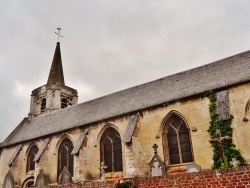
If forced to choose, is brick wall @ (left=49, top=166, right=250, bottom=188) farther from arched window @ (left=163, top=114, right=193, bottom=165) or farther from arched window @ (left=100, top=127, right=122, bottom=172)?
arched window @ (left=100, top=127, right=122, bottom=172)

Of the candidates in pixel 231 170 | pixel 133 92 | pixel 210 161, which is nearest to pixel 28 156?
pixel 133 92

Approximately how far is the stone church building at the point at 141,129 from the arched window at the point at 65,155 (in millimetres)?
79

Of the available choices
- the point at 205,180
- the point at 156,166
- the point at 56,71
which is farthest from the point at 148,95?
the point at 56,71

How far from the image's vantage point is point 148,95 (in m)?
18.4

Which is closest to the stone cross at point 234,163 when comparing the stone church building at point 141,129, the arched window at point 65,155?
the stone church building at point 141,129

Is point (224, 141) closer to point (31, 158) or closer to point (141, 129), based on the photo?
point (141, 129)

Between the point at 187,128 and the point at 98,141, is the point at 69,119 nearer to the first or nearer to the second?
the point at 98,141

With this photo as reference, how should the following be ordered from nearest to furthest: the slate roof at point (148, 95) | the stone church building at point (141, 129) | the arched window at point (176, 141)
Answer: the stone church building at point (141, 129) → the arched window at point (176, 141) → the slate roof at point (148, 95)

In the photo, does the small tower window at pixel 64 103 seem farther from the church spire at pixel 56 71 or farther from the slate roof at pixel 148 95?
the slate roof at pixel 148 95

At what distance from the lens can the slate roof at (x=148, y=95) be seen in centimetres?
1543

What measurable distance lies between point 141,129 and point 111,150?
2997mm

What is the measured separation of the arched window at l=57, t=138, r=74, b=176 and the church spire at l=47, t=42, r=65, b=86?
1187 centimetres

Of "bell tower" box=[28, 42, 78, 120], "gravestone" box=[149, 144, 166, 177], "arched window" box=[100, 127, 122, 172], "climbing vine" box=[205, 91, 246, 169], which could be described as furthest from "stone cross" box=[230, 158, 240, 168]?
"bell tower" box=[28, 42, 78, 120]

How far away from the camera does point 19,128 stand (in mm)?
27531
